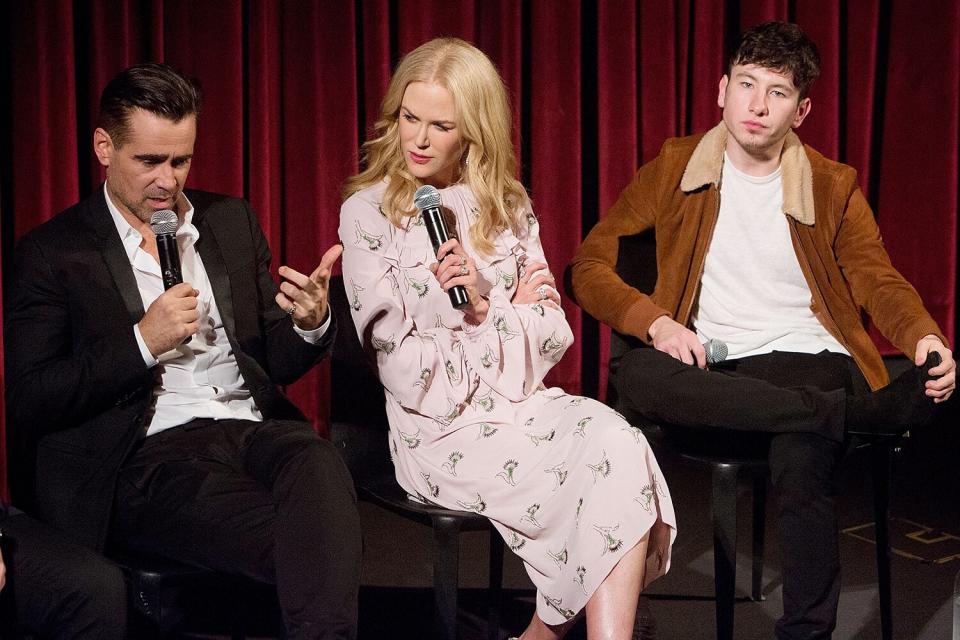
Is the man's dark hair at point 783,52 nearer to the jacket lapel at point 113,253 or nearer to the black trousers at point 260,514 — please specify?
the black trousers at point 260,514

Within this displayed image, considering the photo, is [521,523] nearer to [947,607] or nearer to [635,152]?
[947,607]

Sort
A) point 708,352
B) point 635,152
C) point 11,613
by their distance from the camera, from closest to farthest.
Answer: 1. point 11,613
2. point 708,352
3. point 635,152

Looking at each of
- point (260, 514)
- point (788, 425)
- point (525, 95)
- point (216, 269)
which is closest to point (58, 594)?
point (260, 514)

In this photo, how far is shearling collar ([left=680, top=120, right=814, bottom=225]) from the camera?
2.47 metres

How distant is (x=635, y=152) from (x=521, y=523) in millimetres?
2185

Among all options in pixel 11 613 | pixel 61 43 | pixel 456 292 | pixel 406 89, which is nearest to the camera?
pixel 11 613

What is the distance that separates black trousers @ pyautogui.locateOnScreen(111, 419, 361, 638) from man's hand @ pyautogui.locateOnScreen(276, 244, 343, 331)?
21 cm

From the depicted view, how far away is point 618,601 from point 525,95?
2.36m

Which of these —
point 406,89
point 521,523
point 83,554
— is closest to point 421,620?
point 521,523

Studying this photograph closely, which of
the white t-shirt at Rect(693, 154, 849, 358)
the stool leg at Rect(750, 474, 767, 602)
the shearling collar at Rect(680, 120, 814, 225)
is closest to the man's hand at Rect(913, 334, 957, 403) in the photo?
the white t-shirt at Rect(693, 154, 849, 358)

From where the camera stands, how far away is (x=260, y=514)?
1829mm

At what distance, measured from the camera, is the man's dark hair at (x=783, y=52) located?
2.42 metres

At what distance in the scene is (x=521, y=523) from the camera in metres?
1.98

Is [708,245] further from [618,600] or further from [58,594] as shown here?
[58,594]
